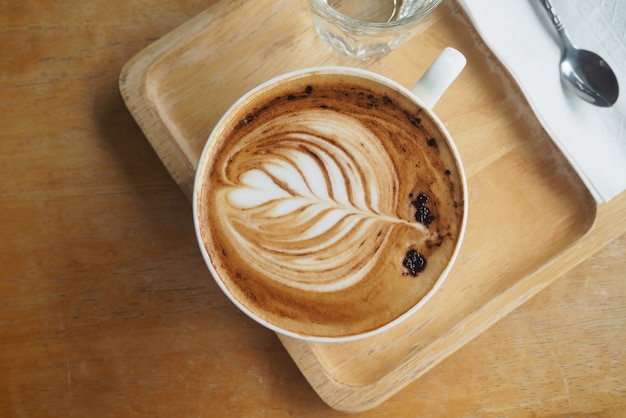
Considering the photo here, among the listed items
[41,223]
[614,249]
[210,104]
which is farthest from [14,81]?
[614,249]

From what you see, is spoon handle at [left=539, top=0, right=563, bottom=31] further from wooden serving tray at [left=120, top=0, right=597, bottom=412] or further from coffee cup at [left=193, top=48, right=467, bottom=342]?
coffee cup at [left=193, top=48, right=467, bottom=342]

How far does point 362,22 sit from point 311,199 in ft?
0.90

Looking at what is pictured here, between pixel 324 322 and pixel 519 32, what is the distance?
53 centimetres

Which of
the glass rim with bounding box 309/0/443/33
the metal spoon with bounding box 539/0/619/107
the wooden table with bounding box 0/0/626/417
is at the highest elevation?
the glass rim with bounding box 309/0/443/33

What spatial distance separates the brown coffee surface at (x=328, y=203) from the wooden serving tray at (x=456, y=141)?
133mm

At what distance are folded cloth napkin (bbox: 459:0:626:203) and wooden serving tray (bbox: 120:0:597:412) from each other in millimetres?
23

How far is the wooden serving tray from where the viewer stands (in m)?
0.83

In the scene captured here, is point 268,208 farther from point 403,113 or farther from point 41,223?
point 41,223

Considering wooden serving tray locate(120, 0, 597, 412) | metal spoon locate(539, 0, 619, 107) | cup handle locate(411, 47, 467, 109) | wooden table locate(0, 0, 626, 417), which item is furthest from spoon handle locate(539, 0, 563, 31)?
wooden table locate(0, 0, 626, 417)

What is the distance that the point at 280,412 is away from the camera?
36.0 inches

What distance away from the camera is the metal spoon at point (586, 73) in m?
0.84

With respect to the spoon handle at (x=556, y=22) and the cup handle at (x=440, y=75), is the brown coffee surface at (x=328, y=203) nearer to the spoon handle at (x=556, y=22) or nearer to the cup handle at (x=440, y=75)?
the cup handle at (x=440, y=75)

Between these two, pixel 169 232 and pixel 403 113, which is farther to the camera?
pixel 169 232

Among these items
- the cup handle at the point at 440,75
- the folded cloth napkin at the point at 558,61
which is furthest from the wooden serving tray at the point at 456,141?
the cup handle at the point at 440,75
